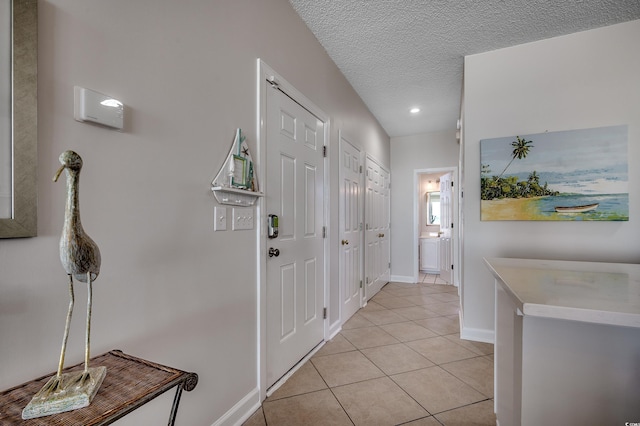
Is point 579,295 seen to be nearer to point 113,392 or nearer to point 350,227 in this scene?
point 113,392

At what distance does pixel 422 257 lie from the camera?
249 inches

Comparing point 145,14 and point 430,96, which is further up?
point 430,96

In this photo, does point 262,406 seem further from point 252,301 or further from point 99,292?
point 99,292

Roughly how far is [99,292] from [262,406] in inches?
50.1

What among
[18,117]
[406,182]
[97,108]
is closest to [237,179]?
[97,108]

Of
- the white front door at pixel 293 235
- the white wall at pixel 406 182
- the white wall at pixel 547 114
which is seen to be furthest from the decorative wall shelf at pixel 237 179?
the white wall at pixel 406 182

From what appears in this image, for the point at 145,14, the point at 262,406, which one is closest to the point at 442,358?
the point at 262,406

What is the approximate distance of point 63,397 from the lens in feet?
2.18

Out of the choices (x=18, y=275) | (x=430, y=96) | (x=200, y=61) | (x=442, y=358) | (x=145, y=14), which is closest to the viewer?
(x=18, y=275)

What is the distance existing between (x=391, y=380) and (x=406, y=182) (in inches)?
154

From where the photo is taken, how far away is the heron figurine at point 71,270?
0.66m

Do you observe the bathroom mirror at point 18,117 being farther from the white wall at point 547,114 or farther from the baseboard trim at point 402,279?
the baseboard trim at point 402,279

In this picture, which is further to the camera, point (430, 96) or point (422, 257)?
point (422, 257)

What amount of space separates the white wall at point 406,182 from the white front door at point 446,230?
45cm
